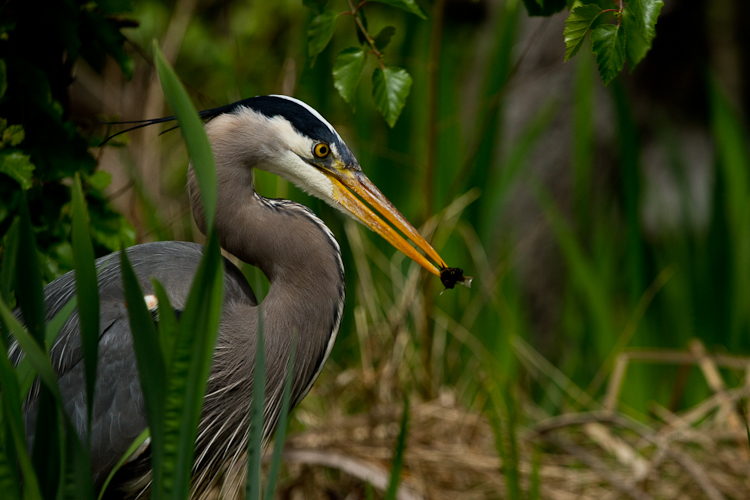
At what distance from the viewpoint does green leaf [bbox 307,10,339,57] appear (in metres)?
1.22

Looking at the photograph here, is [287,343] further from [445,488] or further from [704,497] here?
[704,497]

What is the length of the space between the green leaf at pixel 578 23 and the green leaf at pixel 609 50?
0.06 feet

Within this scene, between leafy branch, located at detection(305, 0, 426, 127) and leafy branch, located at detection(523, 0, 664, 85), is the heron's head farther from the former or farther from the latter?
leafy branch, located at detection(523, 0, 664, 85)

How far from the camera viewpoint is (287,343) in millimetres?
1299

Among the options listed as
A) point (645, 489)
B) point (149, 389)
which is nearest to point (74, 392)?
point (149, 389)

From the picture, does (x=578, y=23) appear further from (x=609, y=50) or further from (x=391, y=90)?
(x=391, y=90)

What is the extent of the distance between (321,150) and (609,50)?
534mm

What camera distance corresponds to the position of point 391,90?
48.3 inches

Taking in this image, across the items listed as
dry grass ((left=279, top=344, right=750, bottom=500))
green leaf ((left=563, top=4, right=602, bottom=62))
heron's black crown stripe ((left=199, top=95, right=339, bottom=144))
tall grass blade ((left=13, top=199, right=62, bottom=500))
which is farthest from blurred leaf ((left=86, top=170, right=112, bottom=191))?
green leaf ((left=563, top=4, right=602, bottom=62))

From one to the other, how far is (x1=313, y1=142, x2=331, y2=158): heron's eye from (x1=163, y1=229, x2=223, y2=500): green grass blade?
536 mm

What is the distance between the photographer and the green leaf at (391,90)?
4.00ft

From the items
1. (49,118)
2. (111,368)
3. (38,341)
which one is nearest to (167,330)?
(38,341)

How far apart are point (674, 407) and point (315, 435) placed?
1.26 meters

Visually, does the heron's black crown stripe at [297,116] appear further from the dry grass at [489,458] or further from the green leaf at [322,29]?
the dry grass at [489,458]
